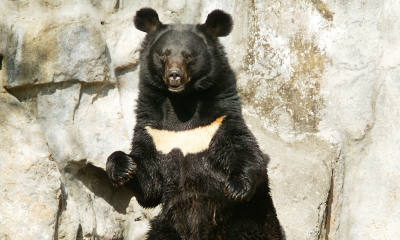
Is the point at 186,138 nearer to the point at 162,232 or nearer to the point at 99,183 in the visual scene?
the point at 162,232

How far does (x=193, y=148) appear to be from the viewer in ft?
15.9

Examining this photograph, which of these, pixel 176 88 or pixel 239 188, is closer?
pixel 239 188

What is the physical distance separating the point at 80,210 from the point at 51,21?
5.97 ft

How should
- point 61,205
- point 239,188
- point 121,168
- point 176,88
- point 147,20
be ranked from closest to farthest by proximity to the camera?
point 239,188 < point 121,168 < point 176,88 < point 147,20 < point 61,205

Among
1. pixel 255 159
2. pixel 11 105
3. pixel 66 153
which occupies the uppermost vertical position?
pixel 255 159

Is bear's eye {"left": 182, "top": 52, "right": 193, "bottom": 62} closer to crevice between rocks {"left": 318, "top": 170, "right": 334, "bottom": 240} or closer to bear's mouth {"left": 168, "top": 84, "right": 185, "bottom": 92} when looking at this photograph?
bear's mouth {"left": 168, "top": 84, "right": 185, "bottom": 92}

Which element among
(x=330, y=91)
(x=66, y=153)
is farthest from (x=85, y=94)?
(x=330, y=91)

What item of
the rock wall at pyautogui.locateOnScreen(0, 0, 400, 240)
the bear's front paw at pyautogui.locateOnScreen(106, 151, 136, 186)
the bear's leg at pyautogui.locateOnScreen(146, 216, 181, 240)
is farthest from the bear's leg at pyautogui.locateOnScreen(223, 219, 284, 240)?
the bear's front paw at pyautogui.locateOnScreen(106, 151, 136, 186)

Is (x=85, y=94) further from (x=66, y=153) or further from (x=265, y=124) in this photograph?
(x=265, y=124)

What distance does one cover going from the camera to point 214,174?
477cm

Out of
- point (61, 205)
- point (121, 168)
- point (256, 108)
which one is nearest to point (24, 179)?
point (61, 205)

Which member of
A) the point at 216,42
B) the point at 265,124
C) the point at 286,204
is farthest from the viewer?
the point at 265,124

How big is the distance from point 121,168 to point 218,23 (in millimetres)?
1529

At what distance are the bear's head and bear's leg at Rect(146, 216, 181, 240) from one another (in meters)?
1.11
